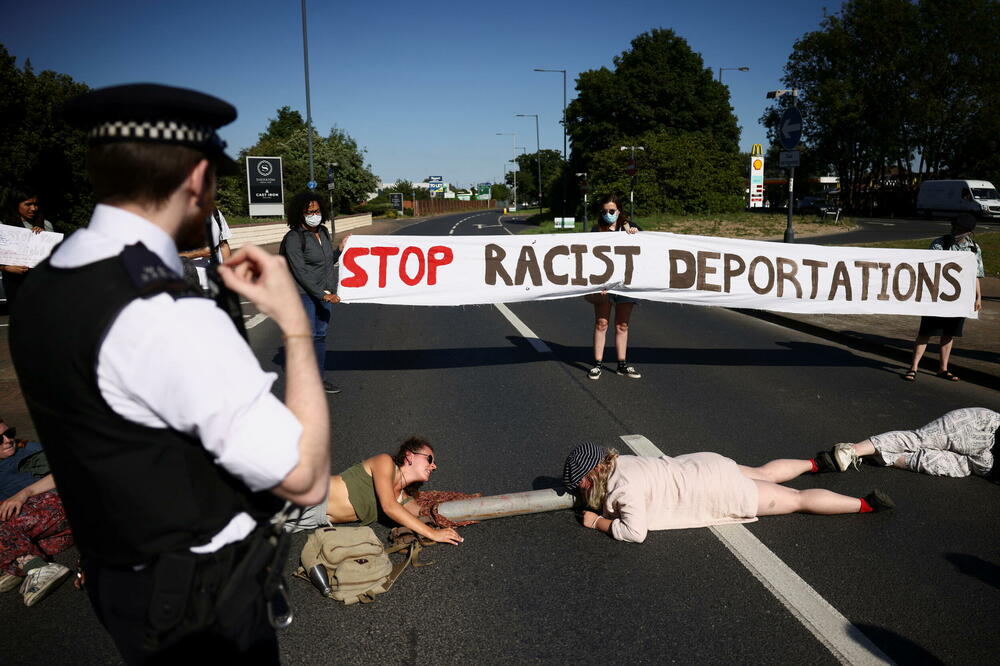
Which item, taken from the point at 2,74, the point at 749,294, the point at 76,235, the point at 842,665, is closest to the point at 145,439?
the point at 76,235

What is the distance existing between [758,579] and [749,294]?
467 cm

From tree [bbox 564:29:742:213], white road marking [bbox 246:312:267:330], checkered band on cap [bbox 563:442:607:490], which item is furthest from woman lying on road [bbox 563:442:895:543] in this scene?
tree [bbox 564:29:742:213]

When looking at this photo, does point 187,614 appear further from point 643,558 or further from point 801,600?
point 801,600

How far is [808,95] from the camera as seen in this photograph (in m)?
56.7

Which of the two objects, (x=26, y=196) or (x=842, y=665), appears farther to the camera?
(x=26, y=196)

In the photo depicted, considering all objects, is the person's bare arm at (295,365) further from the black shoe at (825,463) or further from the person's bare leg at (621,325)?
the person's bare leg at (621,325)

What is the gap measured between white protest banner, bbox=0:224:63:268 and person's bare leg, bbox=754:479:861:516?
6.32m

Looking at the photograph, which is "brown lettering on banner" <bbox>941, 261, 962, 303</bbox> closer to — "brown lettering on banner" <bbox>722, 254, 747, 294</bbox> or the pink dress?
"brown lettering on banner" <bbox>722, 254, 747, 294</bbox>

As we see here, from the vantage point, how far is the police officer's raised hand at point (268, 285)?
149 cm

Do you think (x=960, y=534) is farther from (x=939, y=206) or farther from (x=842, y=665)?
(x=939, y=206)

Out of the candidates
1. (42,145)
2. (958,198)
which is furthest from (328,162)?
(958,198)

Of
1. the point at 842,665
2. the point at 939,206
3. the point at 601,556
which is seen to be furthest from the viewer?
the point at 939,206

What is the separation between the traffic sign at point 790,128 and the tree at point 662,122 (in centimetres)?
3031

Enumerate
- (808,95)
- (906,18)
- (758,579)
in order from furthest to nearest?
(808,95), (906,18), (758,579)
